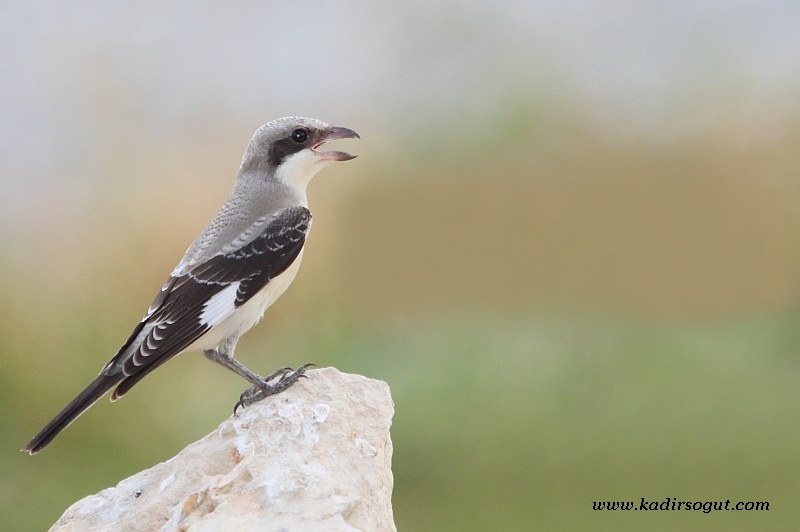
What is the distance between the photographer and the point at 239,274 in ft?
13.5

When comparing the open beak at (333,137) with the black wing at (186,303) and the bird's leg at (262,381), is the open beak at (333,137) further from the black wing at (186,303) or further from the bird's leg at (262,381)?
the bird's leg at (262,381)

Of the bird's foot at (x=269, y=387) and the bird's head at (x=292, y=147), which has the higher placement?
the bird's head at (x=292, y=147)

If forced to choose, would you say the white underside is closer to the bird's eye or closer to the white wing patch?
the white wing patch

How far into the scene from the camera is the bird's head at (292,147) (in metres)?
4.41

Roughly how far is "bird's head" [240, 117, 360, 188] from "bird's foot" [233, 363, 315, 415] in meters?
1.03

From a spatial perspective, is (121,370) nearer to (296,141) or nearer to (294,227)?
(294,227)

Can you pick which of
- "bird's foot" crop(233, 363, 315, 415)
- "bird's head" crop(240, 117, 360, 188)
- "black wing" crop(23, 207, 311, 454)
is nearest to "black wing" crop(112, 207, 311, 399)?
"black wing" crop(23, 207, 311, 454)

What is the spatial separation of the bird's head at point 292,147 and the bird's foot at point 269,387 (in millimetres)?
1034

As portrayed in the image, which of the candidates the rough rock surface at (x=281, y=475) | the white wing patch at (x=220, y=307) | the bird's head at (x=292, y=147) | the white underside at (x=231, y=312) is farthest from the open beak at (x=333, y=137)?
the rough rock surface at (x=281, y=475)

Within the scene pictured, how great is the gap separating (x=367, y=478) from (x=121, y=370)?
123 centimetres

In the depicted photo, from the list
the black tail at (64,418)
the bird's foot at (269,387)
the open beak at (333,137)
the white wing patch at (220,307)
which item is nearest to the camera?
the black tail at (64,418)

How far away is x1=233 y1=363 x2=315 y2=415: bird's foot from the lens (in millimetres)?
3834

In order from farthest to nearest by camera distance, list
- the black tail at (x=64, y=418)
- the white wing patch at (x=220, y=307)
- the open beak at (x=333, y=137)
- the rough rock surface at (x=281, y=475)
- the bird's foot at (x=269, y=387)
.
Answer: the open beak at (x=333, y=137) → the white wing patch at (x=220, y=307) → the bird's foot at (x=269, y=387) → the black tail at (x=64, y=418) → the rough rock surface at (x=281, y=475)

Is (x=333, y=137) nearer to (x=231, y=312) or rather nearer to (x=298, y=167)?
(x=298, y=167)
